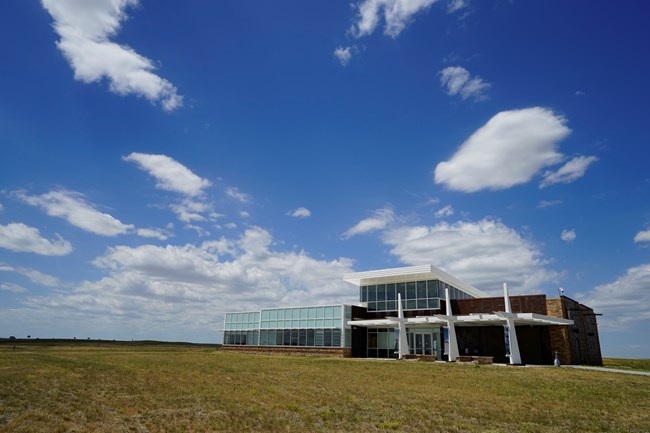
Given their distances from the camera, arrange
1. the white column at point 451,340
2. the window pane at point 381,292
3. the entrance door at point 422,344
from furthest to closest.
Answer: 1. the window pane at point 381,292
2. the entrance door at point 422,344
3. the white column at point 451,340

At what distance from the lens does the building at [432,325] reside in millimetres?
38000

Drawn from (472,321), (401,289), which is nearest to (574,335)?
(472,321)

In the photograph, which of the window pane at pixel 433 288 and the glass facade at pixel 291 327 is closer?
the window pane at pixel 433 288

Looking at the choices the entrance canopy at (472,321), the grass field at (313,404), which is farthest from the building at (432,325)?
the grass field at (313,404)

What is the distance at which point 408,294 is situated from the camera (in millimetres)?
46656

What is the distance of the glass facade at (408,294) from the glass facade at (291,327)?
3366mm

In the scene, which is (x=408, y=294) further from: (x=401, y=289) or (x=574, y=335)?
(x=574, y=335)

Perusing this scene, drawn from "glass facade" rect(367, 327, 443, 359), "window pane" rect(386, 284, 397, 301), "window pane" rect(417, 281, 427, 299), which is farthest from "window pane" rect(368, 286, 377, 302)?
"window pane" rect(417, 281, 427, 299)

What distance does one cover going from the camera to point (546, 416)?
12.1 metres

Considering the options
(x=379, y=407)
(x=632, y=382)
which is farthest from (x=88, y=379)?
(x=632, y=382)

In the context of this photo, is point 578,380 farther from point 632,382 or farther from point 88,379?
point 88,379

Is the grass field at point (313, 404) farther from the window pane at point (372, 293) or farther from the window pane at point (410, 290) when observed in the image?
the window pane at point (372, 293)

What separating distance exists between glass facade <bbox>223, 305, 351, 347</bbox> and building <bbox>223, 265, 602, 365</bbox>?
0.12 m

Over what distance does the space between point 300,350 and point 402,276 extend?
15979mm
